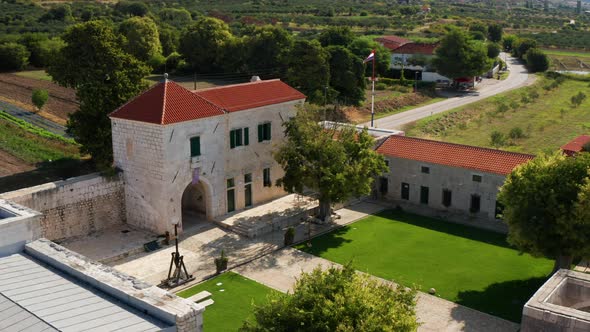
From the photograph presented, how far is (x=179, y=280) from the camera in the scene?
3011 centimetres

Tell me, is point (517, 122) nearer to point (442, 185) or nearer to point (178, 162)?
point (442, 185)

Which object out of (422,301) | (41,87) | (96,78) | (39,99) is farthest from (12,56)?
(422,301)

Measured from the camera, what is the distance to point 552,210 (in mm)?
26906

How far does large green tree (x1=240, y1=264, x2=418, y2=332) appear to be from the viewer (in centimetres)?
1647

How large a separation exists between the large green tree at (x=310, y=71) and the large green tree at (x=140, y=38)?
26097mm

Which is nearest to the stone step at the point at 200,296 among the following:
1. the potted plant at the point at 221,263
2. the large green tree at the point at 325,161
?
the potted plant at the point at 221,263

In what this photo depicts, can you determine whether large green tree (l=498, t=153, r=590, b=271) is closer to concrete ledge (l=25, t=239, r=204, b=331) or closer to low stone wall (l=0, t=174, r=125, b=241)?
concrete ledge (l=25, t=239, r=204, b=331)

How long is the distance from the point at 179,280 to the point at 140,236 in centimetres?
632

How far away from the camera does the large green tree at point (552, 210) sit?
86.7 feet

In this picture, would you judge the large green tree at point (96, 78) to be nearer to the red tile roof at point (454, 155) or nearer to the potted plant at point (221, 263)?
the potted plant at point (221, 263)

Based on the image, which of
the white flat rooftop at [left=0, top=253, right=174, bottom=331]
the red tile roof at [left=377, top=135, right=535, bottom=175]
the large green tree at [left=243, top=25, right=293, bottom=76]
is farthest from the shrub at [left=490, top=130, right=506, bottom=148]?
the white flat rooftop at [left=0, top=253, right=174, bottom=331]

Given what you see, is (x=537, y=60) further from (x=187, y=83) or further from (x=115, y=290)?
(x=115, y=290)

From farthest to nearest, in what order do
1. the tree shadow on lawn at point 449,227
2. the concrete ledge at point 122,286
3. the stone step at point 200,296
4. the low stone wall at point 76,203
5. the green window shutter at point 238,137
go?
the green window shutter at point 238,137, the tree shadow on lawn at point 449,227, the low stone wall at point 76,203, the stone step at point 200,296, the concrete ledge at point 122,286

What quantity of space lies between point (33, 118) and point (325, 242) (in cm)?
3322
